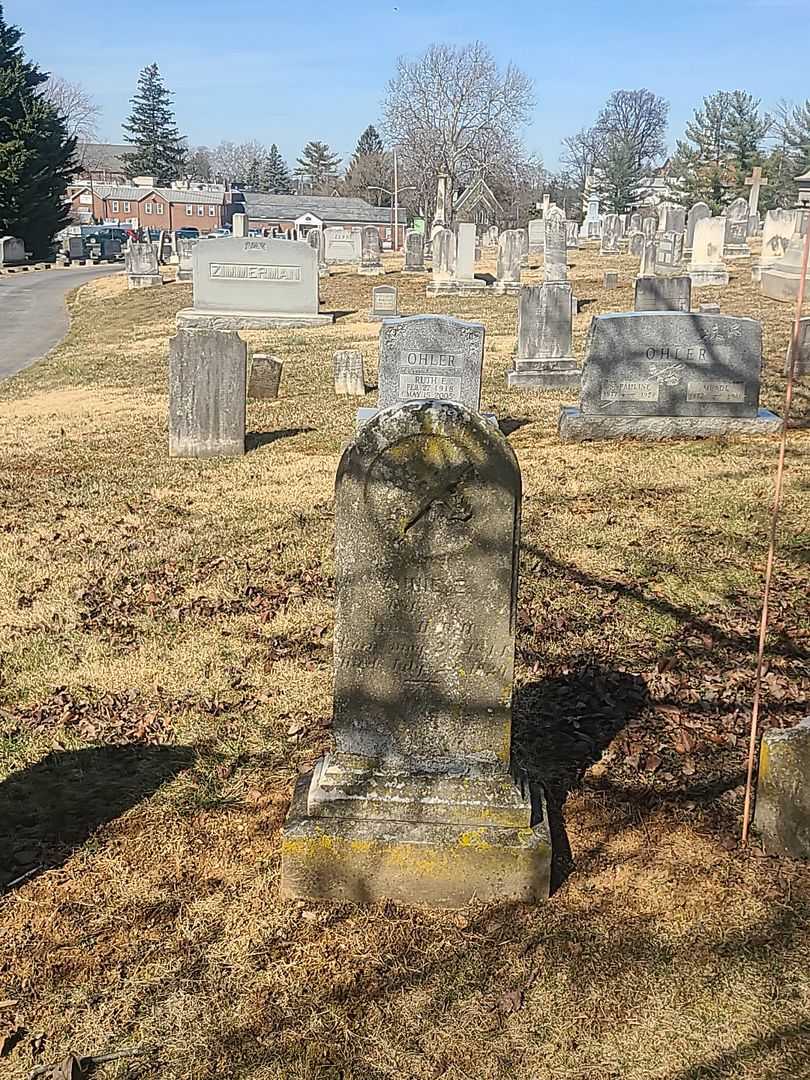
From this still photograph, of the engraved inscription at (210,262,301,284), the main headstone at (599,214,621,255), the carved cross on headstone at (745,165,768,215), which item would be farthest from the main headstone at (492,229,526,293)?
the main headstone at (599,214,621,255)

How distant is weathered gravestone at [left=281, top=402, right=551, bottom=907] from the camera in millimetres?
3541

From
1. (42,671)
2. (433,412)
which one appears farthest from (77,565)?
(433,412)

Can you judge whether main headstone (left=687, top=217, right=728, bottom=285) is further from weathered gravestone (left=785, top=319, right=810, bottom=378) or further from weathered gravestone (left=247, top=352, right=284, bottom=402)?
weathered gravestone (left=247, top=352, right=284, bottom=402)

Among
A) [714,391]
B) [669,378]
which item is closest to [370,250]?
[669,378]

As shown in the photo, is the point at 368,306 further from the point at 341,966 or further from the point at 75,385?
the point at 341,966

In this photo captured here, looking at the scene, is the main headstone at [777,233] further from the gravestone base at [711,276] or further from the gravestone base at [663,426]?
the gravestone base at [663,426]

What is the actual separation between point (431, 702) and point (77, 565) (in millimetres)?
4613

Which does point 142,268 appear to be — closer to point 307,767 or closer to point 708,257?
point 708,257

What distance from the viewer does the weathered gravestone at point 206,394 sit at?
1011cm

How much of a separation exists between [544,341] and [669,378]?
380 cm

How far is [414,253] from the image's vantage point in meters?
34.8

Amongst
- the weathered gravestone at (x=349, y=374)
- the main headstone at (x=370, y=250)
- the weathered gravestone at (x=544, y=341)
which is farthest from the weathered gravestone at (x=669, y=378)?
the main headstone at (x=370, y=250)

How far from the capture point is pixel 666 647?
5820 millimetres

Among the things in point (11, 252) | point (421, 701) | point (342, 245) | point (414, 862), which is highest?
point (342, 245)
